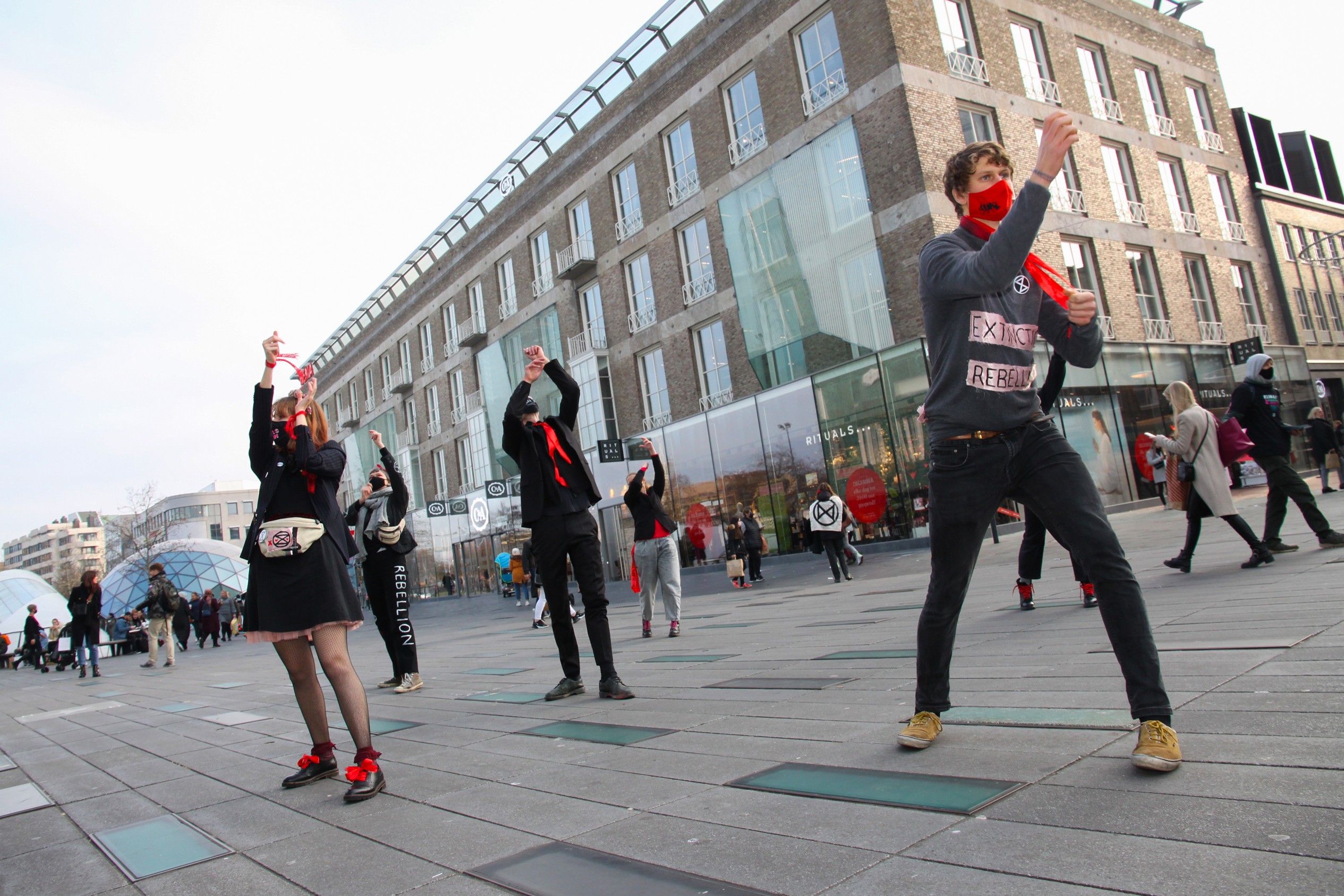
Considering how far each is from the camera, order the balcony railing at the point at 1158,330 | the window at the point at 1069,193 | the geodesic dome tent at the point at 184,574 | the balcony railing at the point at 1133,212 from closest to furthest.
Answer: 1. the window at the point at 1069,193
2. the balcony railing at the point at 1158,330
3. the balcony railing at the point at 1133,212
4. the geodesic dome tent at the point at 184,574

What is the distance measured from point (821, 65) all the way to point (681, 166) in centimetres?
560

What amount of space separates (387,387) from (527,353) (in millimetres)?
43700

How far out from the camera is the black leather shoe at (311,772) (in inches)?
152

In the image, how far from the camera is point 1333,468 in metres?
26.0

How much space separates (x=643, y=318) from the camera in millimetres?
27000

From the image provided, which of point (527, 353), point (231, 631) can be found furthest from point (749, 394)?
point (231, 631)

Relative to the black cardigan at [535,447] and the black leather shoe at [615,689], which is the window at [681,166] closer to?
the black cardigan at [535,447]

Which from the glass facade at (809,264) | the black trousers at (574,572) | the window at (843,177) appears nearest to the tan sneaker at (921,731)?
the black trousers at (574,572)

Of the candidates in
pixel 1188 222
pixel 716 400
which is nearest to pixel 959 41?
pixel 1188 222

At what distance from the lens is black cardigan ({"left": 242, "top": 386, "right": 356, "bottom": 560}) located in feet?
12.9

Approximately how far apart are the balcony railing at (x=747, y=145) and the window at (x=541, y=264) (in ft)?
33.1

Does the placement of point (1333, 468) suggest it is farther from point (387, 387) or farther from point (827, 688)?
point (387, 387)

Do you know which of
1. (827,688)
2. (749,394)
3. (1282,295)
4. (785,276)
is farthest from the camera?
(1282,295)

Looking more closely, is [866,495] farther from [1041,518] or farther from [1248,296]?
[1041,518]
